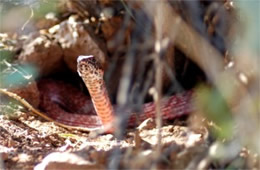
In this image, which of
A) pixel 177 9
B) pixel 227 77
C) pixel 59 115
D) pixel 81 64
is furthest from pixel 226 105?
pixel 59 115

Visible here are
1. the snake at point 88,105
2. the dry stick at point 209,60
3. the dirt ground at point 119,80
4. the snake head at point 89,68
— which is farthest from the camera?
the snake at point 88,105

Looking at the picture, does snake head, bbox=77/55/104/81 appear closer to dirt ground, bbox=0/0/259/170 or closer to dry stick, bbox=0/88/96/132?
dirt ground, bbox=0/0/259/170

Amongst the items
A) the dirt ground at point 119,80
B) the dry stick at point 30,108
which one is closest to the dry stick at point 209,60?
the dirt ground at point 119,80

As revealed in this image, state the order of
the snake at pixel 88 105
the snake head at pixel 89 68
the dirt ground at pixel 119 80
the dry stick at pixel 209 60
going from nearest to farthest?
1. the dry stick at pixel 209 60
2. the dirt ground at pixel 119 80
3. the snake head at pixel 89 68
4. the snake at pixel 88 105

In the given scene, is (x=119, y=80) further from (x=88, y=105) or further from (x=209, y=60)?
(x=209, y=60)

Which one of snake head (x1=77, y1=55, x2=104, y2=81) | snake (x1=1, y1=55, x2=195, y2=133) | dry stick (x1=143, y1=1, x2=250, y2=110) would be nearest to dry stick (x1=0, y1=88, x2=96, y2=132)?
snake (x1=1, y1=55, x2=195, y2=133)

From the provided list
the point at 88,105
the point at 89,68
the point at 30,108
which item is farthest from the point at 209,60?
the point at 88,105

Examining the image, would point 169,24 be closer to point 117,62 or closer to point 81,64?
point 81,64

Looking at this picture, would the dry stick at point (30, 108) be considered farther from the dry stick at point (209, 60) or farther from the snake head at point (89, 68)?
the dry stick at point (209, 60)

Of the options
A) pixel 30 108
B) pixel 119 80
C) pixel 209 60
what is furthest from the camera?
pixel 119 80
